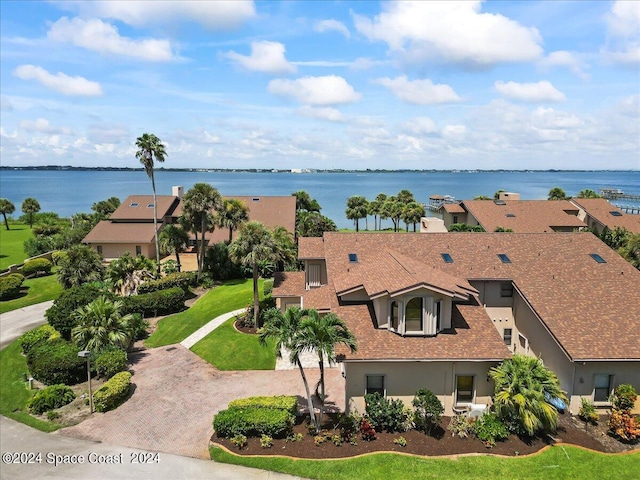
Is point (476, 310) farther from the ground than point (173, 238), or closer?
closer

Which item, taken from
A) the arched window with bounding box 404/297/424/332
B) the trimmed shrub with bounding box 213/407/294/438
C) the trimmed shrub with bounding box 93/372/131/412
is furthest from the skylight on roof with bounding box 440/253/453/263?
the trimmed shrub with bounding box 93/372/131/412

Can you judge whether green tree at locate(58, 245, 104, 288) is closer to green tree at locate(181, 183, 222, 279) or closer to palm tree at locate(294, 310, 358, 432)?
green tree at locate(181, 183, 222, 279)

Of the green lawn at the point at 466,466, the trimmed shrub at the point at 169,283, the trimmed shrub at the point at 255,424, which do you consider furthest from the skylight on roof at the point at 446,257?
the trimmed shrub at the point at 169,283

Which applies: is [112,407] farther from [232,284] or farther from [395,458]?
[232,284]

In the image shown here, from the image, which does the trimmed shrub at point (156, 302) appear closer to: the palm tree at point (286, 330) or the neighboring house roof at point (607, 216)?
the palm tree at point (286, 330)

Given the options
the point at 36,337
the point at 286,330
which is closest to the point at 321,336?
the point at 286,330

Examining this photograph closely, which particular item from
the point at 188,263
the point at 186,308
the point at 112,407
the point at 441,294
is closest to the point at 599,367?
the point at 441,294

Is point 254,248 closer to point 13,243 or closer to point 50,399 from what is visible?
point 50,399
